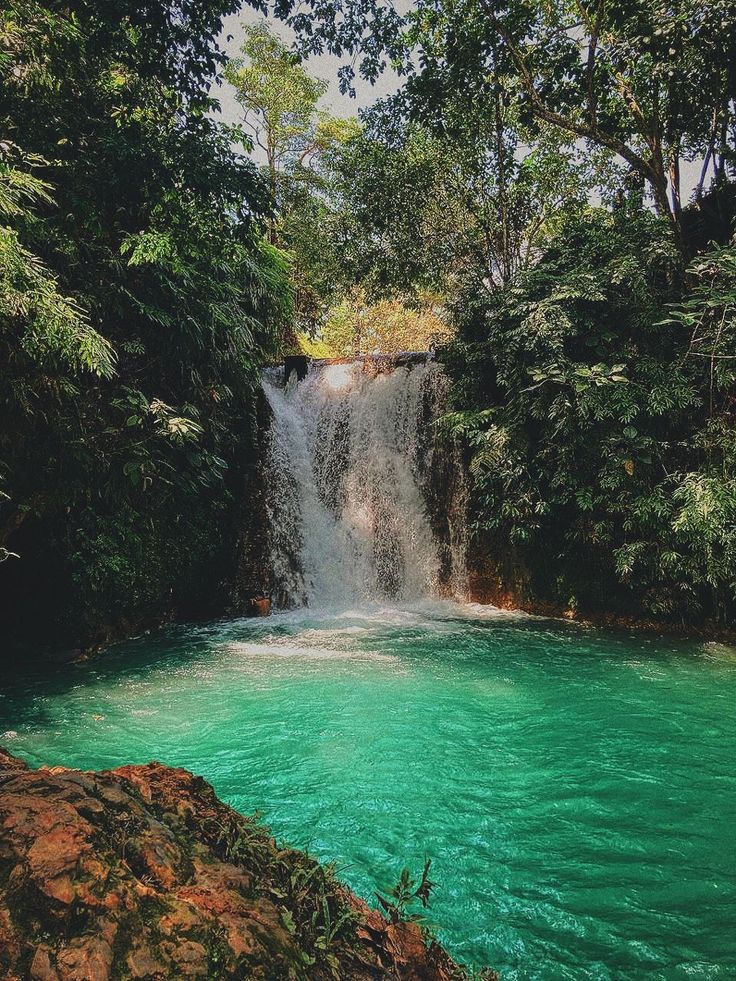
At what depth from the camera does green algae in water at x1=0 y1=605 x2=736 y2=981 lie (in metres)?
2.69

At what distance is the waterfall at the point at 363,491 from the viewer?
10484mm

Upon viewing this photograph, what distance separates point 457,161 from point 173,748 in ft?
44.8

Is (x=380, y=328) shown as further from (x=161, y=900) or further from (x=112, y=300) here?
(x=161, y=900)

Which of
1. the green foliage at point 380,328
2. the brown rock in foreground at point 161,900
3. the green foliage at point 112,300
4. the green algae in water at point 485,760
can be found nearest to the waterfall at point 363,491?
the green foliage at point 112,300

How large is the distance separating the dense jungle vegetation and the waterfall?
31.5 inches

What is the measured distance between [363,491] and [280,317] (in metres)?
3.80

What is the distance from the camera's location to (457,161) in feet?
43.8

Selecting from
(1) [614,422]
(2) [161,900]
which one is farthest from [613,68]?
(2) [161,900]

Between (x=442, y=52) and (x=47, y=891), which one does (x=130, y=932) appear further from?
(x=442, y=52)

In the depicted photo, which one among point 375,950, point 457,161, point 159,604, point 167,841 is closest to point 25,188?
point 167,841

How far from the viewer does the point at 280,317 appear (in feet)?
36.6

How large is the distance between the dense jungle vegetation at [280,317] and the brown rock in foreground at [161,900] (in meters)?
4.16

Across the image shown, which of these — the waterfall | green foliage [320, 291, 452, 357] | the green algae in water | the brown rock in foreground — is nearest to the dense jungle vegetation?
the waterfall

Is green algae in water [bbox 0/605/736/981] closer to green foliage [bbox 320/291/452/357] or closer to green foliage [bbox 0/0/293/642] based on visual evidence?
green foliage [bbox 0/0/293/642]
